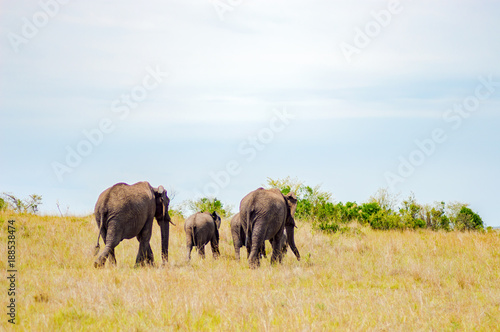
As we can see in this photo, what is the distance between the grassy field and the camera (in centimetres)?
784

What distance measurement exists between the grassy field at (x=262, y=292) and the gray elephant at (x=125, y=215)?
3.06 ft

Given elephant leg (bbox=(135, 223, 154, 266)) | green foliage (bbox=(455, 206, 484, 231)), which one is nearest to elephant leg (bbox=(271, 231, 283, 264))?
elephant leg (bbox=(135, 223, 154, 266))

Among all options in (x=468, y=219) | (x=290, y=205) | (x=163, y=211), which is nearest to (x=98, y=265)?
(x=163, y=211)

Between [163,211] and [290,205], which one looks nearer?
[163,211]

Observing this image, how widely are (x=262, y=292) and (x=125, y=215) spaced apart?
4.93m

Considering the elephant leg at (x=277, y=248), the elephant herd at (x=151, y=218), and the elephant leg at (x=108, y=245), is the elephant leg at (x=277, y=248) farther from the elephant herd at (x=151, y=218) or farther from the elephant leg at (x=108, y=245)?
the elephant leg at (x=108, y=245)

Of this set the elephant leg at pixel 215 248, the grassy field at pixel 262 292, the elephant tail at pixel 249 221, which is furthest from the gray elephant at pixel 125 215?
the elephant leg at pixel 215 248

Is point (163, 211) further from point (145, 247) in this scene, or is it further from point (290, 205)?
point (290, 205)

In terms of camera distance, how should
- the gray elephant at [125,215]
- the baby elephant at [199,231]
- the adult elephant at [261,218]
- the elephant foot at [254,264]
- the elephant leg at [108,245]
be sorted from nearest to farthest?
the elephant leg at [108,245]
the gray elephant at [125,215]
the elephant foot at [254,264]
the adult elephant at [261,218]
the baby elephant at [199,231]

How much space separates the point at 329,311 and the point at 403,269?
5374 millimetres

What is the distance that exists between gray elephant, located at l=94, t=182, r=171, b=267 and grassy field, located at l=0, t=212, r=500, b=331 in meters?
0.93

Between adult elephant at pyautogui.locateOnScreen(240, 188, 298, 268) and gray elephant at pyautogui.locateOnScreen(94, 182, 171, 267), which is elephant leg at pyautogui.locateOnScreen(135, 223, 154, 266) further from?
adult elephant at pyautogui.locateOnScreen(240, 188, 298, 268)

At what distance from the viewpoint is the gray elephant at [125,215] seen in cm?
1295

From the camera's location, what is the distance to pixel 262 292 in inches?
394
